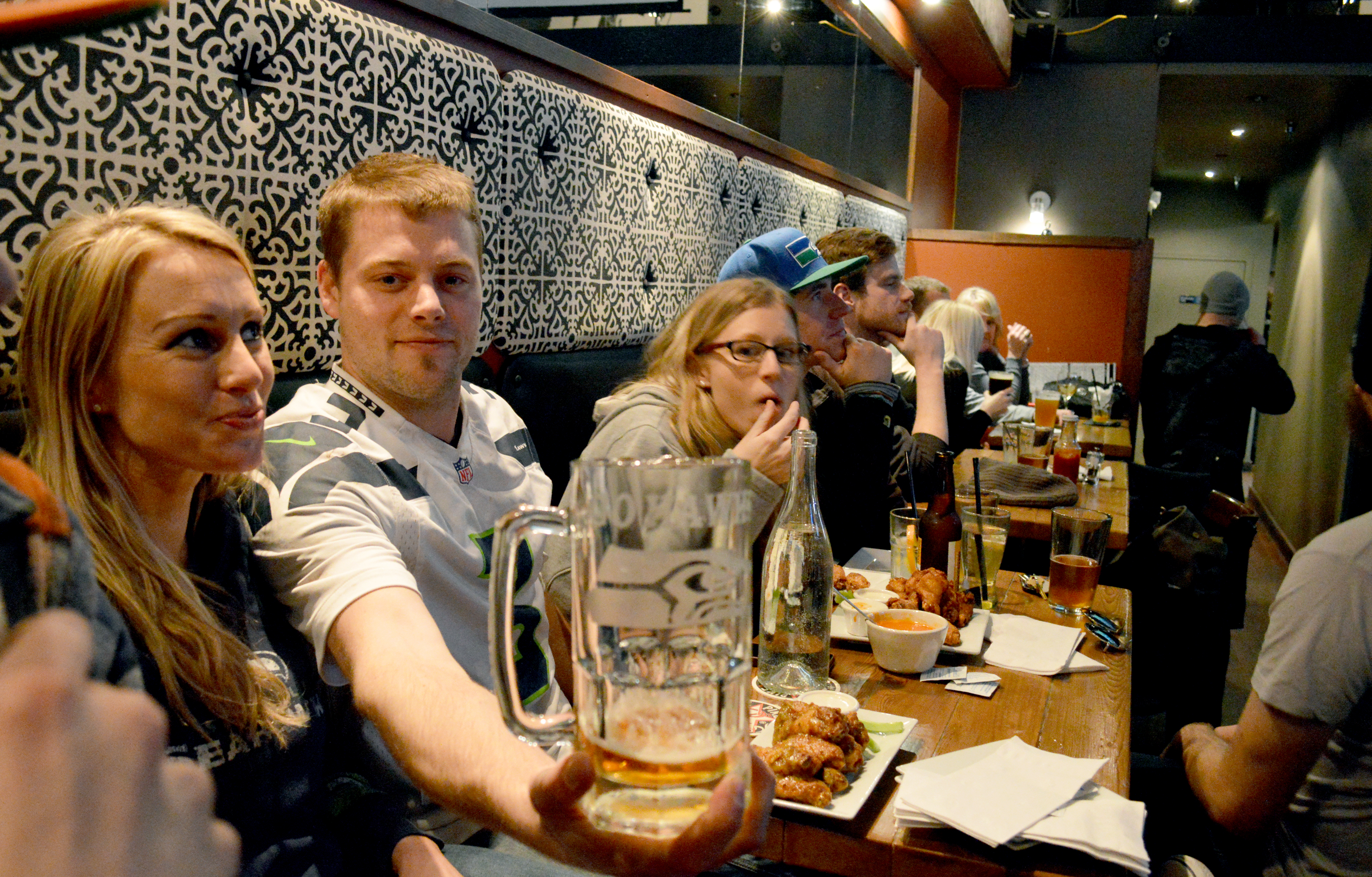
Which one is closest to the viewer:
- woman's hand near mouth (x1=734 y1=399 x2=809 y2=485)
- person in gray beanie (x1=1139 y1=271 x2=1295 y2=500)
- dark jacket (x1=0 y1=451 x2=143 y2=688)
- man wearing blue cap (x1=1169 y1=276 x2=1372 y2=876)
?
dark jacket (x1=0 y1=451 x2=143 y2=688)

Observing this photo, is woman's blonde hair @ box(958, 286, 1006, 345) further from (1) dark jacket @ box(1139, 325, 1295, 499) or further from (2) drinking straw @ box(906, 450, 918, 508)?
(2) drinking straw @ box(906, 450, 918, 508)

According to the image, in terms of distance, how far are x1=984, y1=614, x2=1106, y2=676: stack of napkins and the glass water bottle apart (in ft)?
1.09

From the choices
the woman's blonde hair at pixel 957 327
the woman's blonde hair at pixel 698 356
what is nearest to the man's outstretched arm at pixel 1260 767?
the woman's blonde hair at pixel 698 356

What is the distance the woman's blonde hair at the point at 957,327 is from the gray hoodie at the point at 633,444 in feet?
8.72

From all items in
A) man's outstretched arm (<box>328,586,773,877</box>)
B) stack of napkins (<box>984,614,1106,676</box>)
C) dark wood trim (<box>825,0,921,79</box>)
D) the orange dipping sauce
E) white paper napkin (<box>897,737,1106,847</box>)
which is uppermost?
dark wood trim (<box>825,0,921,79</box>)

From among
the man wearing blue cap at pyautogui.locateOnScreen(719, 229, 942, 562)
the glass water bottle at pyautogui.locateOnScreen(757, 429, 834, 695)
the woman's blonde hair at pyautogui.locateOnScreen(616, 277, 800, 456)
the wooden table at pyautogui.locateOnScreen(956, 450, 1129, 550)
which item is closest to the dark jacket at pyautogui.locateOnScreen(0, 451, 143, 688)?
the glass water bottle at pyautogui.locateOnScreen(757, 429, 834, 695)

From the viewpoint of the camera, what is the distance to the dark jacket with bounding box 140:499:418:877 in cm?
95

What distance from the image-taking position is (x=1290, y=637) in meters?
1.21

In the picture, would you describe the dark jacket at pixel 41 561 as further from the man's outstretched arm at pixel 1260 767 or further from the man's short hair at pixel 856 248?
the man's short hair at pixel 856 248

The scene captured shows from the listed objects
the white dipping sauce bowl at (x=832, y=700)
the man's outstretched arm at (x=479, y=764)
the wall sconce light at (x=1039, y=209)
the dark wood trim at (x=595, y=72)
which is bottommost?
the white dipping sauce bowl at (x=832, y=700)

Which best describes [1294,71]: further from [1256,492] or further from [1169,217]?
[1169,217]

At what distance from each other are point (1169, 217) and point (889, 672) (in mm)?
13259

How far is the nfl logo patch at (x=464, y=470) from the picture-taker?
1.46 m

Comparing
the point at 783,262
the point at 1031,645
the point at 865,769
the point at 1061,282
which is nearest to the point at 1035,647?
the point at 1031,645
